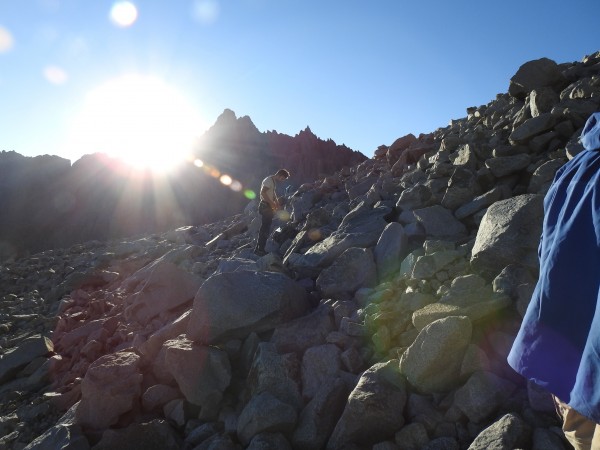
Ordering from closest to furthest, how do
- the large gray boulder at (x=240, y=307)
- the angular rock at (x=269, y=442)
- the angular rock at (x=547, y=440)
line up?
1. the angular rock at (x=547, y=440)
2. the angular rock at (x=269, y=442)
3. the large gray boulder at (x=240, y=307)

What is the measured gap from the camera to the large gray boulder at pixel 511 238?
179 inches

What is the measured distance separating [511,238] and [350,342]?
→ 2.25 m

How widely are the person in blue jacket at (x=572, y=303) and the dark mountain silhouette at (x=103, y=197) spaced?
142 feet

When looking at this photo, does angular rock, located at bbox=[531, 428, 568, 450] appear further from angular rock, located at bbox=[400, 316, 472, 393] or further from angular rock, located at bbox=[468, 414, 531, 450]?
angular rock, located at bbox=[400, 316, 472, 393]

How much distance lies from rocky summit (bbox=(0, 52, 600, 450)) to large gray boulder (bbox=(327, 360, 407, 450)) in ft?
0.04

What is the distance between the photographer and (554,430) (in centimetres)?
280

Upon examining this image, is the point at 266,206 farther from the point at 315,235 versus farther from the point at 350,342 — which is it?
the point at 350,342

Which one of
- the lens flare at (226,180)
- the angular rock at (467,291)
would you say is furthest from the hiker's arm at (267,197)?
the lens flare at (226,180)

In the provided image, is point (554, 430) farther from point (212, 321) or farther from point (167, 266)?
point (167, 266)

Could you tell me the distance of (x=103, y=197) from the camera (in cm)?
4828

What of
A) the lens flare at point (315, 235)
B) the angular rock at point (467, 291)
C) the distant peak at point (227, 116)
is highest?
the distant peak at point (227, 116)

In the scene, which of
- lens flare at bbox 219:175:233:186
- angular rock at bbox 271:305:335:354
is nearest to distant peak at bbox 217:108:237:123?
lens flare at bbox 219:175:233:186

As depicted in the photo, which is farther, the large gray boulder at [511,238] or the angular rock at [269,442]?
the large gray boulder at [511,238]

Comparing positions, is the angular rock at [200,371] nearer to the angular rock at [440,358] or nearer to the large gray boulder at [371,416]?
the large gray boulder at [371,416]
